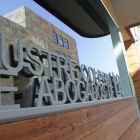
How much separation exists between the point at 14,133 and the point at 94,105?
0.91 metres

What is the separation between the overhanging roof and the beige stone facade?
1.89 metres

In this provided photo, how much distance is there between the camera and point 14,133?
607 millimetres

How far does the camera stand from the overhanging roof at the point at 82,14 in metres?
2.39

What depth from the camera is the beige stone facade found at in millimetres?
5430

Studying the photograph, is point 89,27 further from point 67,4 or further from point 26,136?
point 26,136

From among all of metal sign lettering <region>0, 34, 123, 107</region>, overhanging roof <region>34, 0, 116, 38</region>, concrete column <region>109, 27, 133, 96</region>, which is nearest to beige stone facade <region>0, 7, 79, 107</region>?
overhanging roof <region>34, 0, 116, 38</region>

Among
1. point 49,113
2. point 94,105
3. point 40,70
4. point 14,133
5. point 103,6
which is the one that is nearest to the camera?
point 14,133

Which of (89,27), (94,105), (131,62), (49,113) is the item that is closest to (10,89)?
(49,113)

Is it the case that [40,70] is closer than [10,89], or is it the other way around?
[10,89]

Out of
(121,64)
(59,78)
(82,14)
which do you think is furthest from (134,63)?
(59,78)

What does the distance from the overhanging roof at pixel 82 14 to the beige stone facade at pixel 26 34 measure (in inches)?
74.5

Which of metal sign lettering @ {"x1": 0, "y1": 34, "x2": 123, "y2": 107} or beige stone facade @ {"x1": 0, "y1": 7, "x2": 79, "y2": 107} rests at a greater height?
beige stone facade @ {"x1": 0, "y1": 7, "x2": 79, "y2": 107}

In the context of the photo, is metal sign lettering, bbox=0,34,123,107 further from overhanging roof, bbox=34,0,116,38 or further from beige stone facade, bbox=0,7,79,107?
beige stone facade, bbox=0,7,79,107

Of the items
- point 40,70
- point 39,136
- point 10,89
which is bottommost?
point 39,136
